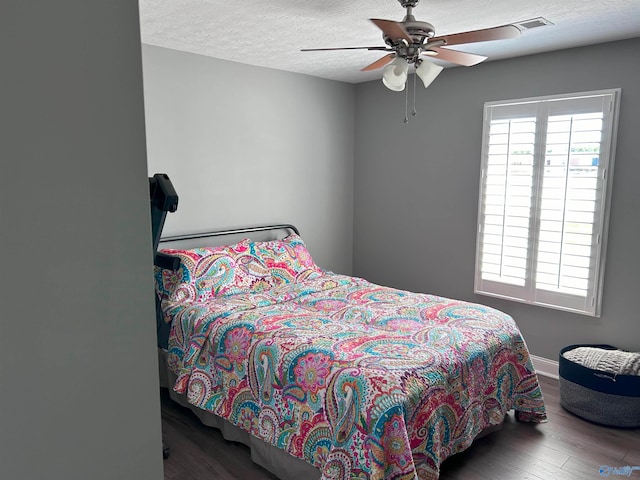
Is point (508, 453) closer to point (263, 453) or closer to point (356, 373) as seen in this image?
point (356, 373)

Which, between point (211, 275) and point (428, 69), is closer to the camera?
point (428, 69)

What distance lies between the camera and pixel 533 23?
2.84 metres

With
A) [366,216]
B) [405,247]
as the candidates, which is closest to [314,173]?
[366,216]

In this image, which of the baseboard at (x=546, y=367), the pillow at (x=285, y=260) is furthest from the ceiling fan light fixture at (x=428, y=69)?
the baseboard at (x=546, y=367)

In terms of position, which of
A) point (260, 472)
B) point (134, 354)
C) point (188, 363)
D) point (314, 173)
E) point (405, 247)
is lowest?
point (260, 472)

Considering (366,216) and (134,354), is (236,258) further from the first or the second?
(134,354)

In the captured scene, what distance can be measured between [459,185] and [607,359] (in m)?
1.76

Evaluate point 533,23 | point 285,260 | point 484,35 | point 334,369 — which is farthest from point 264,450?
point 533,23

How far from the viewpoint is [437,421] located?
2316mm

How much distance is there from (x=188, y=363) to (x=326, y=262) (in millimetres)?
2174

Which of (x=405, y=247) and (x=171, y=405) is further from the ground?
(x=405, y=247)

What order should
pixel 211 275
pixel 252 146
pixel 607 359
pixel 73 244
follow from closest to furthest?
pixel 73 244 < pixel 607 359 < pixel 211 275 < pixel 252 146

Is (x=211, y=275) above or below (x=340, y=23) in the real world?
below

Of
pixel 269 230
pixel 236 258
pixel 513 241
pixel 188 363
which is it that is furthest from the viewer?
pixel 269 230
